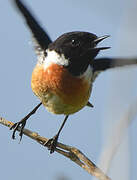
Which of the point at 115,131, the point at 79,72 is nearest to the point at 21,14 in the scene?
the point at 79,72

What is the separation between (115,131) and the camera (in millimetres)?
1562

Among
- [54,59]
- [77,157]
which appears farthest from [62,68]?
[77,157]

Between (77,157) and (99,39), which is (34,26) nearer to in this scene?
(99,39)

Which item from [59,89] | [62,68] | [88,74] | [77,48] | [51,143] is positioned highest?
[77,48]

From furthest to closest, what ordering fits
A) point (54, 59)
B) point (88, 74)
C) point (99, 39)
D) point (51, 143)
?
point (51, 143) → point (88, 74) → point (54, 59) → point (99, 39)

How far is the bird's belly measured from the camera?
158 inches

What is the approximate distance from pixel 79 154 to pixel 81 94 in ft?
5.48

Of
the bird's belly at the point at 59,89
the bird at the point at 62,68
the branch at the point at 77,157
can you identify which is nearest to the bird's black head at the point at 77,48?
the bird at the point at 62,68

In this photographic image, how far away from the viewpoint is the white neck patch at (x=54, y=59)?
4.09 meters

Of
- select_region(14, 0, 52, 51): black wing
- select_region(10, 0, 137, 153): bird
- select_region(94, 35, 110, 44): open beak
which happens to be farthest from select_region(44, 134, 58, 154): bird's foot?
select_region(94, 35, 110, 44): open beak

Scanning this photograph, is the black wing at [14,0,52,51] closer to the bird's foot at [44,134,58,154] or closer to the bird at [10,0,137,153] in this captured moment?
the bird at [10,0,137,153]

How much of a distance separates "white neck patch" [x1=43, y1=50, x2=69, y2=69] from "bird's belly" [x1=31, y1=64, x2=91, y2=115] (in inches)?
1.7

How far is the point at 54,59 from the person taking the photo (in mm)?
4086

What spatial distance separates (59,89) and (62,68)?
26cm
